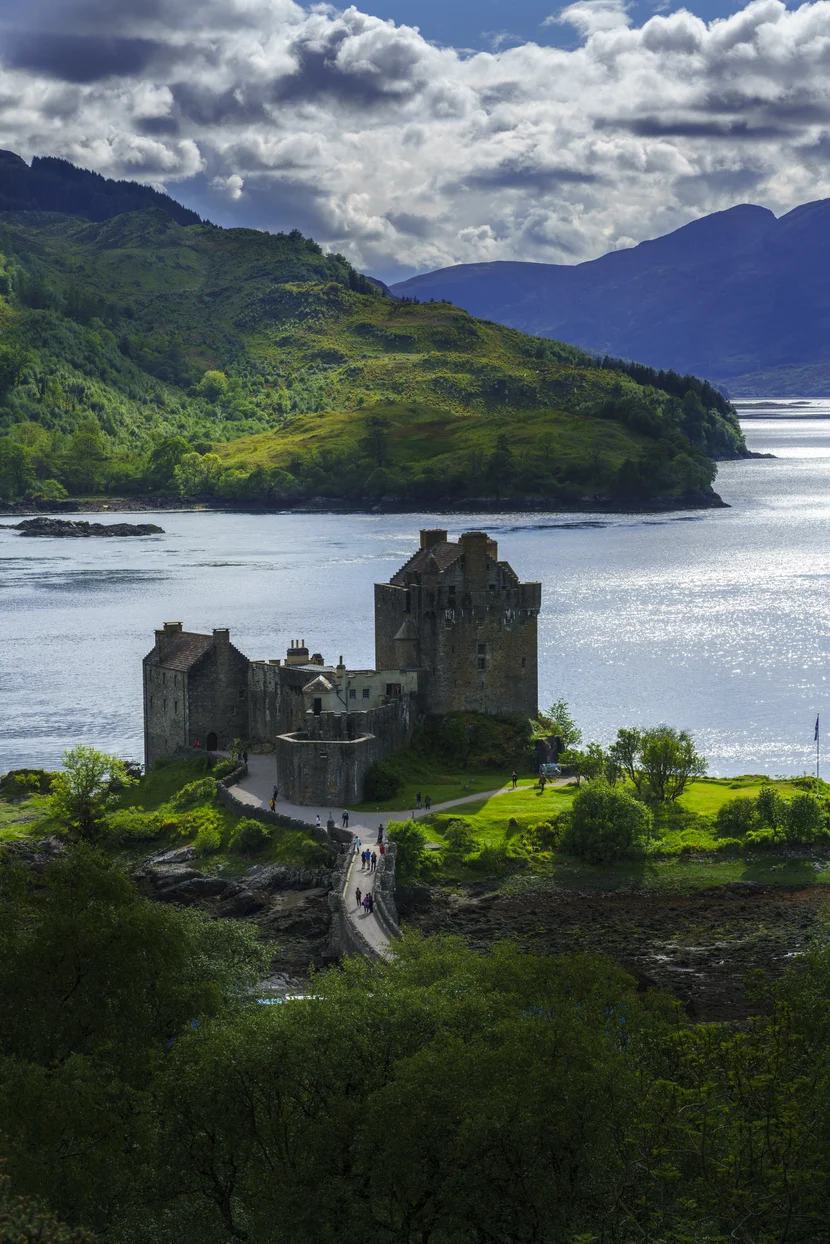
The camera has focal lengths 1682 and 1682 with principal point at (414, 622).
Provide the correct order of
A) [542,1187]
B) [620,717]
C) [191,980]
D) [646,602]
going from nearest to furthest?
[542,1187]
[191,980]
[620,717]
[646,602]

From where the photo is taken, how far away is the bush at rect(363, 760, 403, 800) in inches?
2975

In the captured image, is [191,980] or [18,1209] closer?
[18,1209]

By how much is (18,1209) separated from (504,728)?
58.8 metres

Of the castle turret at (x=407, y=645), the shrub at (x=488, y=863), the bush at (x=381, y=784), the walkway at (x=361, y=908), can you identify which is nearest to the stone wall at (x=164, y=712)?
the castle turret at (x=407, y=645)

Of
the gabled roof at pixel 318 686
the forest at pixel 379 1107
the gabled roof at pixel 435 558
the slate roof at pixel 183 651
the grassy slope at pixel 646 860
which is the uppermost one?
the gabled roof at pixel 435 558

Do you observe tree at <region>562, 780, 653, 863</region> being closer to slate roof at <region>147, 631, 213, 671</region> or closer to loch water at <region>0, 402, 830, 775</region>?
slate roof at <region>147, 631, 213, 671</region>

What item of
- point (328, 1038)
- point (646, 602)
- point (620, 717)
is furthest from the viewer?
point (646, 602)

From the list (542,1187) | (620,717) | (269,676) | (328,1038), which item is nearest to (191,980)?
(328,1038)

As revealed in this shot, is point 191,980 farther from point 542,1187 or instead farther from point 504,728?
point 504,728

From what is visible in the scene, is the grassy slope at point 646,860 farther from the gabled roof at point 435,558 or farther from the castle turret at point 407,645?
the gabled roof at point 435,558

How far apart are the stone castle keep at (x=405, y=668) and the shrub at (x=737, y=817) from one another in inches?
542

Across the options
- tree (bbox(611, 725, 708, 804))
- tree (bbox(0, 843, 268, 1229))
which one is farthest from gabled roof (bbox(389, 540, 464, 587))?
tree (bbox(0, 843, 268, 1229))

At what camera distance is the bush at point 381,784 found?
2975 inches

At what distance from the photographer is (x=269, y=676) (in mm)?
82750
